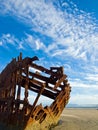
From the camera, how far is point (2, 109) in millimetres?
12219

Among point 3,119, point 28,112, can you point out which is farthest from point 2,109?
point 28,112

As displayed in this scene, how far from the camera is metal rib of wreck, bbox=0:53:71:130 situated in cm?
1067

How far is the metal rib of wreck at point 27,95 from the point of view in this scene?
10672 mm

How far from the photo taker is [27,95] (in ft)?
35.2

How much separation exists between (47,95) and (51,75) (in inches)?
84.7

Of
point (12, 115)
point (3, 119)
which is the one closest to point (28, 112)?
point (12, 115)

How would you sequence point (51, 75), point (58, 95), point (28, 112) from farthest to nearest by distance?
point (58, 95), point (51, 75), point (28, 112)

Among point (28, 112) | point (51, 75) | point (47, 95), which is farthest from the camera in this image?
point (47, 95)

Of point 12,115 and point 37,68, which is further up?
point 37,68

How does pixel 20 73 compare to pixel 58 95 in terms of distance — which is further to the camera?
pixel 58 95

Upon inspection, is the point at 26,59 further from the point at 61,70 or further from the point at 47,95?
the point at 47,95

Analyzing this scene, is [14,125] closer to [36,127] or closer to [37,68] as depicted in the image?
[36,127]

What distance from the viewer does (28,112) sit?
10.8 m

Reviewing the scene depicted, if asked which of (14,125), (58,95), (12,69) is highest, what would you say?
(12,69)
